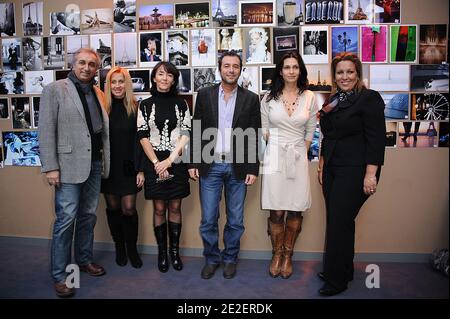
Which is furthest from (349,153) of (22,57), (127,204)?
(22,57)

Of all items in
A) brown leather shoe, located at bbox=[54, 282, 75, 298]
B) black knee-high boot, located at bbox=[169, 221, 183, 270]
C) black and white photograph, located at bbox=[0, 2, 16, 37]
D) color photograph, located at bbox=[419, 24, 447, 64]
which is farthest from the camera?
black and white photograph, located at bbox=[0, 2, 16, 37]

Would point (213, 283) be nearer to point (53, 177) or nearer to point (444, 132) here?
point (53, 177)

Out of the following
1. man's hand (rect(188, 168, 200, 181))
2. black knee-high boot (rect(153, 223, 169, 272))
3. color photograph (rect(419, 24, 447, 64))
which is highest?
color photograph (rect(419, 24, 447, 64))

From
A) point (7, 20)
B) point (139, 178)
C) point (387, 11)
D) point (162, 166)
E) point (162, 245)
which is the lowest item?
point (162, 245)

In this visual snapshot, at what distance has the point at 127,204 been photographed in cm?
271

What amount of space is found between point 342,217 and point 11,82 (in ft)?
11.0

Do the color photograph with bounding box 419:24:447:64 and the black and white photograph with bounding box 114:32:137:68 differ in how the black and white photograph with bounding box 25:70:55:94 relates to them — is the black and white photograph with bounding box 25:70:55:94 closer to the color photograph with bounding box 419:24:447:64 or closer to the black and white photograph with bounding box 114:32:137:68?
Result: the black and white photograph with bounding box 114:32:137:68

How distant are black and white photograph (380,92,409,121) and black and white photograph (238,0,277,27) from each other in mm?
1198

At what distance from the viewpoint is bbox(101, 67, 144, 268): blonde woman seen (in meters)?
2.61

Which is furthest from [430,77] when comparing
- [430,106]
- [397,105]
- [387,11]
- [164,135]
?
[164,135]

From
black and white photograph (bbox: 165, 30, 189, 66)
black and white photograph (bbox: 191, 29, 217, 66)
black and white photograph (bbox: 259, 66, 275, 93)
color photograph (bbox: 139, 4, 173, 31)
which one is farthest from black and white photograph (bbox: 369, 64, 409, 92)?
color photograph (bbox: 139, 4, 173, 31)

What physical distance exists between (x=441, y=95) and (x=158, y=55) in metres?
2.56

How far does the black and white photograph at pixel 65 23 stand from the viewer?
3.17 meters

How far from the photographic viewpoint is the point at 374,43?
9.43ft
